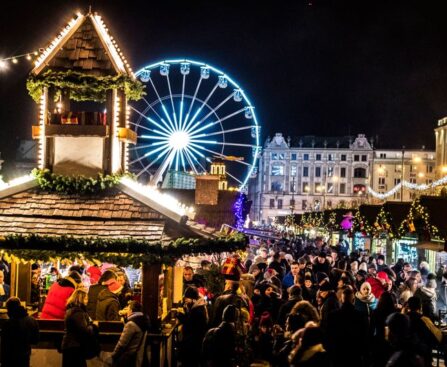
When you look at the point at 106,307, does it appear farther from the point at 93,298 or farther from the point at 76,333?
the point at 76,333

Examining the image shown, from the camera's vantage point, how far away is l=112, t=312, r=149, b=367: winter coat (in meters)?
7.67

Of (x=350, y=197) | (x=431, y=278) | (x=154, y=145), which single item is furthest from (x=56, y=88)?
(x=350, y=197)

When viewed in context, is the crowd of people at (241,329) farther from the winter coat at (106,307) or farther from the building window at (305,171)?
the building window at (305,171)

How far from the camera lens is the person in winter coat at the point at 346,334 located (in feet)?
27.7

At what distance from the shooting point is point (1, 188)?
9781 mm

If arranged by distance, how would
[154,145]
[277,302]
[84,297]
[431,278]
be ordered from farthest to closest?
[154,145], [431,278], [277,302], [84,297]

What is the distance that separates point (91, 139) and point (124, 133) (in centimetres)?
53

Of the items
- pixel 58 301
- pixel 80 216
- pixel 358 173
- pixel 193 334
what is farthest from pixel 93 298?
pixel 358 173

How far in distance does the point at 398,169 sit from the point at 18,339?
9676cm

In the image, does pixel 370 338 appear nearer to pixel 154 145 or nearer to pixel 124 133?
pixel 124 133

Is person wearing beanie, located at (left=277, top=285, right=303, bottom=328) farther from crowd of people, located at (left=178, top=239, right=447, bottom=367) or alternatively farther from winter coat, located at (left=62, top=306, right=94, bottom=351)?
winter coat, located at (left=62, top=306, right=94, bottom=351)

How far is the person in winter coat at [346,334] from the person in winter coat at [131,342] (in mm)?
2587

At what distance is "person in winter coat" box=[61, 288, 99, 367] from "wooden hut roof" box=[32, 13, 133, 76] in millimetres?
3796

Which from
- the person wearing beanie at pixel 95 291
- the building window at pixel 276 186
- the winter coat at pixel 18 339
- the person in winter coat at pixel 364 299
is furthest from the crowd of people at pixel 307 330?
the building window at pixel 276 186
